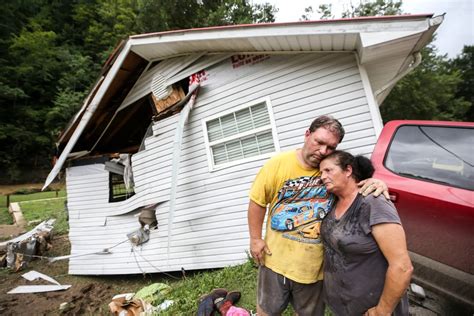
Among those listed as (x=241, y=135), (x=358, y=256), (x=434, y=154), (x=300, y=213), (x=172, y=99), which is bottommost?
(x=358, y=256)

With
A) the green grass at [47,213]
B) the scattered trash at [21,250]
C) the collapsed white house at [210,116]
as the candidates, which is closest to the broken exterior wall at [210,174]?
the collapsed white house at [210,116]

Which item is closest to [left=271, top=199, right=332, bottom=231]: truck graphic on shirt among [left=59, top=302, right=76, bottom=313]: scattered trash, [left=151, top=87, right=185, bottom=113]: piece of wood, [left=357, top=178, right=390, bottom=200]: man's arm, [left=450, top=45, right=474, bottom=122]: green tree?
[left=357, top=178, right=390, bottom=200]: man's arm

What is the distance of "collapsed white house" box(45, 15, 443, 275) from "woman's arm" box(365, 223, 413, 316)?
2.97 m

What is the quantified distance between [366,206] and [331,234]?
0.92 feet

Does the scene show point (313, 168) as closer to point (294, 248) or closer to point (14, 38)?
point (294, 248)

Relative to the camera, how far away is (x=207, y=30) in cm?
441

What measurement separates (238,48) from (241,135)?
5.22 ft

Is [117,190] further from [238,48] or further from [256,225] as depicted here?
[256,225]

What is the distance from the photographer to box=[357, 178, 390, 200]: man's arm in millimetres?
1431

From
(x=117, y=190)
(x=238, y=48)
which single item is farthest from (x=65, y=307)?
(x=238, y=48)

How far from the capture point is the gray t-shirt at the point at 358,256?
1368mm

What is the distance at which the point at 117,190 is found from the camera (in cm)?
773

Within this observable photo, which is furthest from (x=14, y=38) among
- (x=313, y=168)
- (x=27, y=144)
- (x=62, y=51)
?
(x=313, y=168)

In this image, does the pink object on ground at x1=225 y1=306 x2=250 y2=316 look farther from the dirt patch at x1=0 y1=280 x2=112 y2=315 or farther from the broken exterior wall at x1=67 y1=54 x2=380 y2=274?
the dirt patch at x1=0 y1=280 x2=112 y2=315
